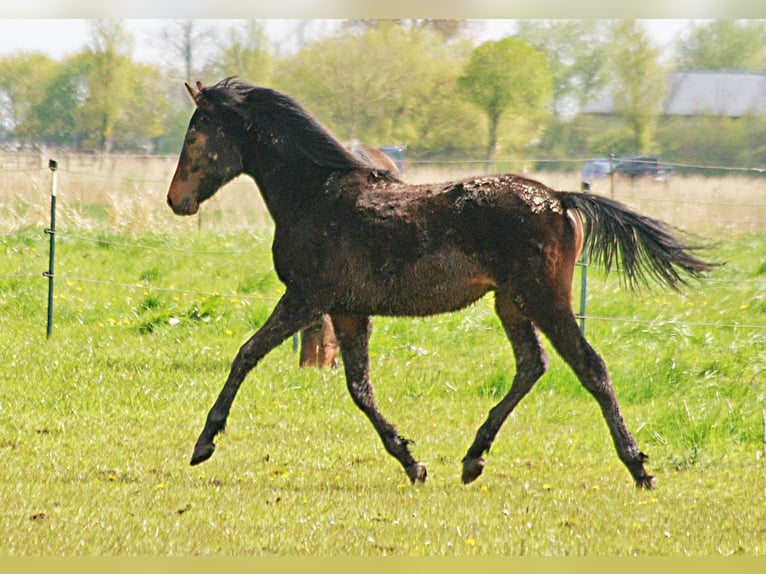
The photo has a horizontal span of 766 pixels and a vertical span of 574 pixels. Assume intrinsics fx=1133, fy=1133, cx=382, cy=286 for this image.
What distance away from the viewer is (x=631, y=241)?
6.74 meters

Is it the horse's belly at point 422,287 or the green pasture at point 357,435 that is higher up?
the horse's belly at point 422,287

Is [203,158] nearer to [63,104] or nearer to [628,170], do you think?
[63,104]

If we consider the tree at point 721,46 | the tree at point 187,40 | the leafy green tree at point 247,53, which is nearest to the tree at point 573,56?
the tree at point 721,46

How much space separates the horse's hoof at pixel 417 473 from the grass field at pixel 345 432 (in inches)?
3.5

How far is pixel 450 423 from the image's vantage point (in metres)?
8.69

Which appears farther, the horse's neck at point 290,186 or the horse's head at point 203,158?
the horse's head at point 203,158

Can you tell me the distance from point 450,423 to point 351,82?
1513cm

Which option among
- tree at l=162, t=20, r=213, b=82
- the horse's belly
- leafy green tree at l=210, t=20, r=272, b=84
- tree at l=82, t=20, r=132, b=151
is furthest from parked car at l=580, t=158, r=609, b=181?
the horse's belly

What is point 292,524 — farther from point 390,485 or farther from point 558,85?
point 558,85

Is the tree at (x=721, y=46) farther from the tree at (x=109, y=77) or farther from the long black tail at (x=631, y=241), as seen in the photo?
the long black tail at (x=631, y=241)

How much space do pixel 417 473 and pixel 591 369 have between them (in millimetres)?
1216

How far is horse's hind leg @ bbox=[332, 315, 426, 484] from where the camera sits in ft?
22.6

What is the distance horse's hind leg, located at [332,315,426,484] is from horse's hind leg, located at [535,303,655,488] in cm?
113

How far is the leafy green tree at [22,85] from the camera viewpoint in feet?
Result: 76.0
